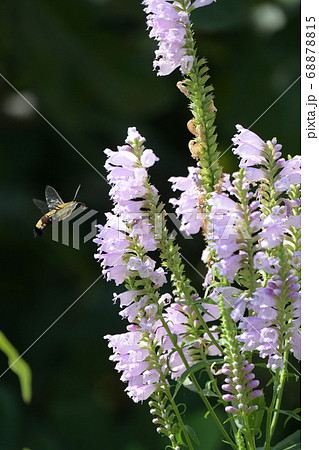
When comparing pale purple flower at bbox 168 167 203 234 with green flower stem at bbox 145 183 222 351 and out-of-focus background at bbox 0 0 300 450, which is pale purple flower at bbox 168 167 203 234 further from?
out-of-focus background at bbox 0 0 300 450

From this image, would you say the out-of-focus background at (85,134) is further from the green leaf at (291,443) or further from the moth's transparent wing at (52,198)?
the green leaf at (291,443)

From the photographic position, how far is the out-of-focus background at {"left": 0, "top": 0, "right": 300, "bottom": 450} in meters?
1.33

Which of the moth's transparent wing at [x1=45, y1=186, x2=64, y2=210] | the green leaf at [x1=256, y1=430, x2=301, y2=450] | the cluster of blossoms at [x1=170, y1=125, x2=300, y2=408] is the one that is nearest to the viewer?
the cluster of blossoms at [x1=170, y1=125, x2=300, y2=408]

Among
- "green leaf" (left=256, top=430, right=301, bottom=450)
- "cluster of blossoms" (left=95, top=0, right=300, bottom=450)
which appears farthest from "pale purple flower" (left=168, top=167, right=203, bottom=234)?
"green leaf" (left=256, top=430, right=301, bottom=450)

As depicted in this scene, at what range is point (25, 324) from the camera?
4.48 ft

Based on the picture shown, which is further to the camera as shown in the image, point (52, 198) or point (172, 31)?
point (52, 198)

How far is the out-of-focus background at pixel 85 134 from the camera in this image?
1.33 meters

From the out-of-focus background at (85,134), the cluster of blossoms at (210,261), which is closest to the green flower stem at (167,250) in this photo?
the cluster of blossoms at (210,261)

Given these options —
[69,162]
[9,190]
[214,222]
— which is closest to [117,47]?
[69,162]

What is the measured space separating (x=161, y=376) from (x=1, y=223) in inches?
31.4

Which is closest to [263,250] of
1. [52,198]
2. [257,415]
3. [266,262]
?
[266,262]

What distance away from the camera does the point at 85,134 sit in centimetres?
141

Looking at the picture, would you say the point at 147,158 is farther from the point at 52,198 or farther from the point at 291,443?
the point at 291,443
